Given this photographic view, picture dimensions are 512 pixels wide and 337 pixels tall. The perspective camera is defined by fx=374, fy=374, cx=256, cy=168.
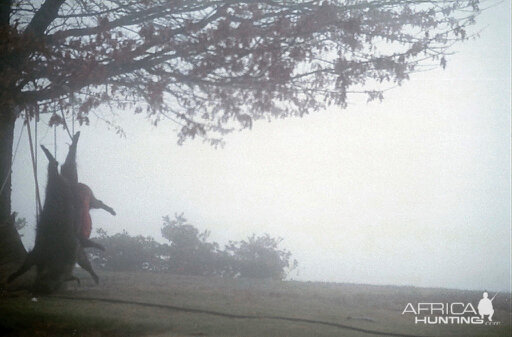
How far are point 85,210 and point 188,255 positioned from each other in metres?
6.12

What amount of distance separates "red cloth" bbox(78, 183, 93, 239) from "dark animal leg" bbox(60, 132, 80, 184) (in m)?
0.15

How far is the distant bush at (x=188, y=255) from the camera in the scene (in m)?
11.1

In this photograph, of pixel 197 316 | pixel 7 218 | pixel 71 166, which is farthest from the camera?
pixel 7 218

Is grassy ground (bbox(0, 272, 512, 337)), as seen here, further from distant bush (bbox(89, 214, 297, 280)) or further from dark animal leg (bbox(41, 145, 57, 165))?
distant bush (bbox(89, 214, 297, 280))

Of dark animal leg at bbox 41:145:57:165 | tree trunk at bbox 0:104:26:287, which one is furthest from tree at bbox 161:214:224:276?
dark animal leg at bbox 41:145:57:165

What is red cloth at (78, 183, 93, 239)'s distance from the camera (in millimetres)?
5431

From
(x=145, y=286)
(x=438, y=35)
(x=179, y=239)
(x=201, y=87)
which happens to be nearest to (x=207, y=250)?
(x=179, y=239)

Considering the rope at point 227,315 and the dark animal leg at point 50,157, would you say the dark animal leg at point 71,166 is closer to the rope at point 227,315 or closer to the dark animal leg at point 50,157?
the dark animal leg at point 50,157

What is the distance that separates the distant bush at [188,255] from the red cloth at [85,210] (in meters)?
5.70

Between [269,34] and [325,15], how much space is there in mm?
899

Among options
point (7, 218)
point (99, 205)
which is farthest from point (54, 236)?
point (7, 218)

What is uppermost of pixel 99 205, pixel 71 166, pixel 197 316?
pixel 71 166

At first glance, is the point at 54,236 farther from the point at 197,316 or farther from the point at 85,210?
the point at 197,316

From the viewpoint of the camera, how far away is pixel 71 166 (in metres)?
5.52
